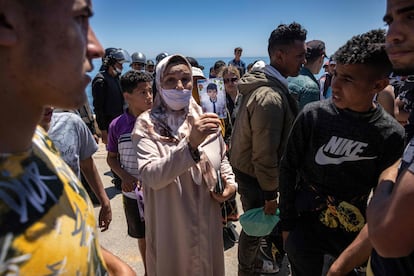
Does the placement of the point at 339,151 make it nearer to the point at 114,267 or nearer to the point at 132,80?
the point at 114,267

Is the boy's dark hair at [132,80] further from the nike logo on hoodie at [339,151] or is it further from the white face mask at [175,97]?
the nike logo on hoodie at [339,151]

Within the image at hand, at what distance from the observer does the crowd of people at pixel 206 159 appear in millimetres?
770

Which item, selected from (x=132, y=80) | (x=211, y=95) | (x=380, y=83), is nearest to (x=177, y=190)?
(x=380, y=83)

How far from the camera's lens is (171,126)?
2129 mm

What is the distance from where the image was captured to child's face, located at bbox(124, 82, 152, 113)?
3.07 metres

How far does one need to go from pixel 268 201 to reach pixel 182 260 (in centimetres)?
89

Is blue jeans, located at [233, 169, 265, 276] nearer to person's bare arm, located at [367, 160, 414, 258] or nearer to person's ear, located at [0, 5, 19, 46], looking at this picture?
person's bare arm, located at [367, 160, 414, 258]

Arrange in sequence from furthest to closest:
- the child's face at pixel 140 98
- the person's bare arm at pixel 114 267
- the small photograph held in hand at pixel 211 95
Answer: the small photograph held in hand at pixel 211 95
the child's face at pixel 140 98
the person's bare arm at pixel 114 267

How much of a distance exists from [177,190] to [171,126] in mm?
426

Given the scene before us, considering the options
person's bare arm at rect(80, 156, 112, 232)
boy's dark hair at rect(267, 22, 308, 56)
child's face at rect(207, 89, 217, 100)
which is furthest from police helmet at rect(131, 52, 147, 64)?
person's bare arm at rect(80, 156, 112, 232)

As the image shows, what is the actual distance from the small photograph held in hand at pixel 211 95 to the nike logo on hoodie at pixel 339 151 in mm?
1667

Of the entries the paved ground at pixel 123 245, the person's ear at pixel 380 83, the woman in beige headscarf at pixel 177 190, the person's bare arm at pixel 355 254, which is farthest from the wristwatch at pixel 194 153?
the paved ground at pixel 123 245

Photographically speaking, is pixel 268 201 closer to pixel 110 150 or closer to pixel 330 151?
pixel 330 151

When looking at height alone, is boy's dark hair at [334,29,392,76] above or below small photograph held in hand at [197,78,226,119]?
above
